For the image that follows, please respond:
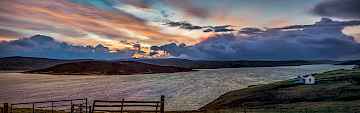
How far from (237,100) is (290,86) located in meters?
21.3

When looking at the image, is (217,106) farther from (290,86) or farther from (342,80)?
(342,80)

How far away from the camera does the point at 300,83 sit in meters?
104

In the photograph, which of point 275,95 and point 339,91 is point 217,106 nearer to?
point 275,95

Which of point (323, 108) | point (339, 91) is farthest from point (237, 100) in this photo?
point (323, 108)

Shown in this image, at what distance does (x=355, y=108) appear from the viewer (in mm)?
55000

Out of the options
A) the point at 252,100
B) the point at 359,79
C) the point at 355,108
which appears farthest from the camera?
the point at 359,79

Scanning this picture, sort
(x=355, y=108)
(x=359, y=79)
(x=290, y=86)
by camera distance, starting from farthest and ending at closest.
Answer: (x=290, y=86) → (x=359, y=79) → (x=355, y=108)

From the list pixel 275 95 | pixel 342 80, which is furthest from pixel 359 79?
pixel 275 95

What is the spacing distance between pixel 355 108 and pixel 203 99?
157 ft

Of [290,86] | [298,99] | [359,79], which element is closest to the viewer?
[298,99]

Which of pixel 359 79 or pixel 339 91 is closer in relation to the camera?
pixel 339 91

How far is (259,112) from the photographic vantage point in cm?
5619

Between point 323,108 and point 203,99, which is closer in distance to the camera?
point 323,108

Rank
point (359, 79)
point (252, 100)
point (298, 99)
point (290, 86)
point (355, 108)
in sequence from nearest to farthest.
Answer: point (355, 108), point (298, 99), point (252, 100), point (359, 79), point (290, 86)
